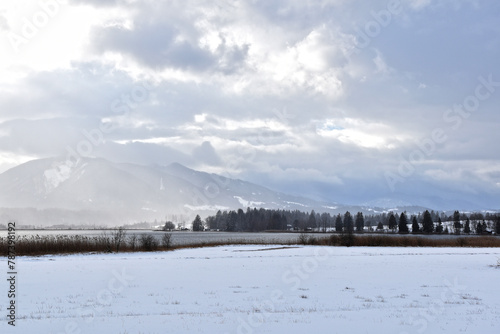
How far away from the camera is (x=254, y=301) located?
73.6ft

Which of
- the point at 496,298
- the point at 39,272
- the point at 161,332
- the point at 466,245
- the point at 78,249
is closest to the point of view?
the point at 161,332

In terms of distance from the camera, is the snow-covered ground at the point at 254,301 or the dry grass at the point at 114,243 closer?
the snow-covered ground at the point at 254,301

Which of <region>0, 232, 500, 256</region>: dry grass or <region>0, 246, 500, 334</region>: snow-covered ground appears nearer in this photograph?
<region>0, 246, 500, 334</region>: snow-covered ground

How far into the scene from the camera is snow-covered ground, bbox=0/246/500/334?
55.3 feet

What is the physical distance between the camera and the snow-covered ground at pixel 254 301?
55.3 feet

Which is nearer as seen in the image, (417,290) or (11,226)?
(417,290)

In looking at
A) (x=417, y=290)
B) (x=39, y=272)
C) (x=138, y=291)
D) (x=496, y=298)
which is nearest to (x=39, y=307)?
(x=138, y=291)

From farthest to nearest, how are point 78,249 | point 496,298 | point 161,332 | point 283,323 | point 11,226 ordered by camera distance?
point 78,249
point 11,226
point 496,298
point 283,323
point 161,332

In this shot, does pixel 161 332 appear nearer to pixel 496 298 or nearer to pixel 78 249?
pixel 496 298

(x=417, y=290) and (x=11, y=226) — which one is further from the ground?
(x=11, y=226)

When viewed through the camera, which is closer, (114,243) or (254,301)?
(254,301)

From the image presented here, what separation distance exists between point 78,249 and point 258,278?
36787 millimetres

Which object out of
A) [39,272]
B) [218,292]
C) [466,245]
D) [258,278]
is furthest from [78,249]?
[466,245]

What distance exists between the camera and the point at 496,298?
24.0 m
